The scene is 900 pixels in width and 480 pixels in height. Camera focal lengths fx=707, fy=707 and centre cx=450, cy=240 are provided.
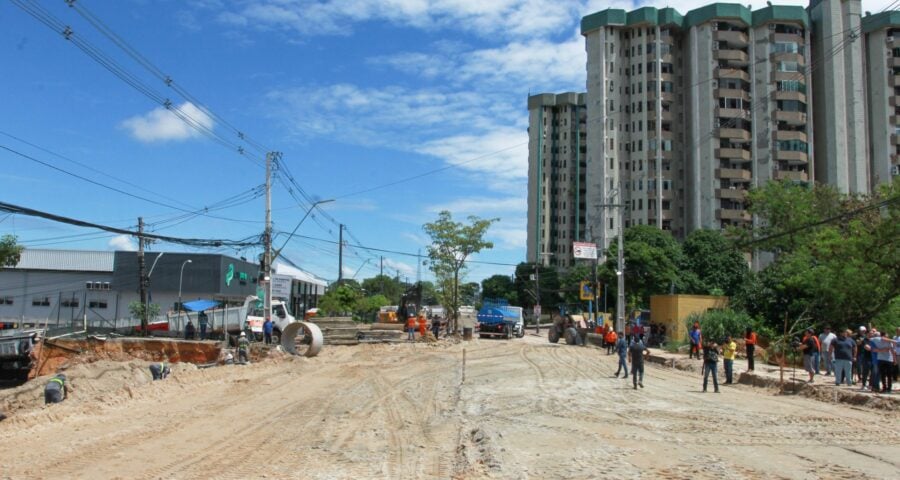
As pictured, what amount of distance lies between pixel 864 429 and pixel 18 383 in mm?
32768

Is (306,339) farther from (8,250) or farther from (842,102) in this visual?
(842,102)

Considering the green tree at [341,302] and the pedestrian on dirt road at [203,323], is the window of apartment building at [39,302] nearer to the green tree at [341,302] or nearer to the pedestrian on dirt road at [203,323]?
the green tree at [341,302]

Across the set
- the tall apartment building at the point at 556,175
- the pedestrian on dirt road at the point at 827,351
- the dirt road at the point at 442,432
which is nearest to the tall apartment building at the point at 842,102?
the tall apartment building at the point at 556,175

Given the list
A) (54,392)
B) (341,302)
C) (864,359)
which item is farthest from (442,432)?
(341,302)

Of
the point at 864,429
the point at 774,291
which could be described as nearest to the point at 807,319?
the point at 774,291

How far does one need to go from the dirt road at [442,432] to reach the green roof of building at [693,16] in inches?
3130

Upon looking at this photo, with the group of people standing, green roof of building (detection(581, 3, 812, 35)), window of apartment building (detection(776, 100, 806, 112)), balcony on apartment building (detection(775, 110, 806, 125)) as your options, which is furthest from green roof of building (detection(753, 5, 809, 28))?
the group of people standing

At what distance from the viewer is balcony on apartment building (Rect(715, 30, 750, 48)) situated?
295 ft

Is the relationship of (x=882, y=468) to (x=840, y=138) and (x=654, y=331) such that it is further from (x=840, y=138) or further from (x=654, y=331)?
(x=840, y=138)

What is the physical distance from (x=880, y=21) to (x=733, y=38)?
20.1 metres

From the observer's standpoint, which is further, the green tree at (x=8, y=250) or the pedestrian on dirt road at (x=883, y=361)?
the green tree at (x=8, y=250)

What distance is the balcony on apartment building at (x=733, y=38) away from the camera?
8988cm

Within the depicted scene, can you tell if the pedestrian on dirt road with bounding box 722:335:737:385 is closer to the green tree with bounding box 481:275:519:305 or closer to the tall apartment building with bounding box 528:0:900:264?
the tall apartment building with bounding box 528:0:900:264

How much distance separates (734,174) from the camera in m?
88.6
